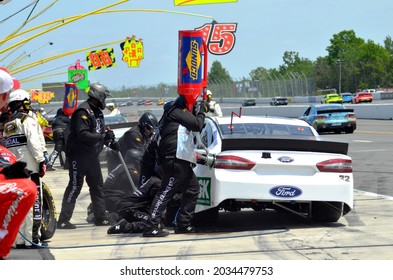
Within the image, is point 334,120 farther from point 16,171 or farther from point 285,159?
point 16,171

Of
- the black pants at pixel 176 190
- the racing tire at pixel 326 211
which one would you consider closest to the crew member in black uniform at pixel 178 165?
the black pants at pixel 176 190

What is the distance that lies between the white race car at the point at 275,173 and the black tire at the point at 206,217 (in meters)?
0.03

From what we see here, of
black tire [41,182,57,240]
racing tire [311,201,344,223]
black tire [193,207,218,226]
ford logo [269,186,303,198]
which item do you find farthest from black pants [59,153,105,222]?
racing tire [311,201,344,223]

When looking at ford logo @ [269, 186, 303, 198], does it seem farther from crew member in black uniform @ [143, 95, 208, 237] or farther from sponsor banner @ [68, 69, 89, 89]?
sponsor banner @ [68, 69, 89, 89]

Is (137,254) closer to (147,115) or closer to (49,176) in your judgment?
(147,115)

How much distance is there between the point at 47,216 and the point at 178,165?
1515 mm

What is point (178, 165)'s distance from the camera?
355 inches

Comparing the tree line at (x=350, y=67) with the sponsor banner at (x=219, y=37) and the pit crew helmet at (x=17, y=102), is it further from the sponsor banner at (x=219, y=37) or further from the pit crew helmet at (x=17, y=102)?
the pit crew helmet at (x=17, y=102)

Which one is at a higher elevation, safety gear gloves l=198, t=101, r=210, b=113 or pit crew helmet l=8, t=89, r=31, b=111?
pit crew helmet l=8, t=89, r=31, b=111

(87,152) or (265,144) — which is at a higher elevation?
(265,144)

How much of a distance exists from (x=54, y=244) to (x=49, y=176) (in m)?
11.1

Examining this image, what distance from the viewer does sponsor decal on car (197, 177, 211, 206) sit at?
9.20 metres

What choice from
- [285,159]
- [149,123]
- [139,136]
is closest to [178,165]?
[285,159]

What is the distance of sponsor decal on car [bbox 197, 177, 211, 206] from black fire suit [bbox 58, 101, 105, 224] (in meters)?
1.38
